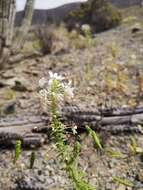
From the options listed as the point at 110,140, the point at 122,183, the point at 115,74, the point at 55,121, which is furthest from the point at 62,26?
the point at 55,121

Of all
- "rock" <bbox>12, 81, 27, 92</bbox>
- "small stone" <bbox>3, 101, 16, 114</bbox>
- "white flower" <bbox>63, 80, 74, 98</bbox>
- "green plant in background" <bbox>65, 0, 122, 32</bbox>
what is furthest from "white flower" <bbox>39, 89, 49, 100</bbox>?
"green plant in background" <bbox>65, 0, 122, 32</bbox>

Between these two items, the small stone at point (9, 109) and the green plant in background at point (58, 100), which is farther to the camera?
the small stone at point (9, 109)

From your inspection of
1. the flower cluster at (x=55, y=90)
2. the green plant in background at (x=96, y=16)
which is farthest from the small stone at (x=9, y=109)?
the green plant in background at (x=96, y=16)

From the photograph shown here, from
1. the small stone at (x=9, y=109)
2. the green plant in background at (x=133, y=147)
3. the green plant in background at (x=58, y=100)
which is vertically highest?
the green plant in background at (x=58, y=100)

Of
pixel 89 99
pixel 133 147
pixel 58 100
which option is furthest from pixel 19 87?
pixel 58 100

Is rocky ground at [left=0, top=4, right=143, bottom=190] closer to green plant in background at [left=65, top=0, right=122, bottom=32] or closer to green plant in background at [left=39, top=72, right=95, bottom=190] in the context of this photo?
green plant in background at [left=39, top=72, right=95, bottom=190]

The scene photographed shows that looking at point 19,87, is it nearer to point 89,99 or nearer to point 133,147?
point 89,99

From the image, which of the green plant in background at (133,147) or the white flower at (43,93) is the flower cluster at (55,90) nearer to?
the white flower at (43,93)

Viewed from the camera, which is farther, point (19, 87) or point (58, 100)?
point (19, 87)

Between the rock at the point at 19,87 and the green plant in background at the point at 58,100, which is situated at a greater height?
the green plant in background at the point at 58,100
